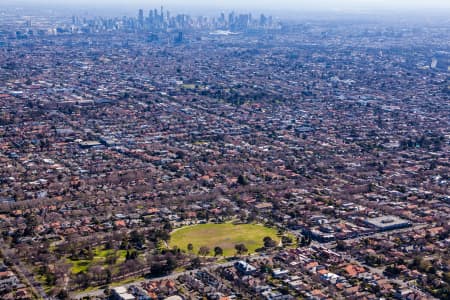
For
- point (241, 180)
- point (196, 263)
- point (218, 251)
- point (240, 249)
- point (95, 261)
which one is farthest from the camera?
point (241, 180)

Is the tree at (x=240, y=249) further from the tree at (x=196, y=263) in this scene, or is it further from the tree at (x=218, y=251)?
the tree at (x=196, y=263)

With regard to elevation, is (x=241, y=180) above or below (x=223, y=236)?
above

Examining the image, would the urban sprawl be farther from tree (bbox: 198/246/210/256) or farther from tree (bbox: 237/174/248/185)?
tree (bbox: 237/174/248/185)

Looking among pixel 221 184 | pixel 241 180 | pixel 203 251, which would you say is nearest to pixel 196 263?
pixel 203 251

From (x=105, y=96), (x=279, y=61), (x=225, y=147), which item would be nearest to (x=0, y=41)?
(x=279, y=61)

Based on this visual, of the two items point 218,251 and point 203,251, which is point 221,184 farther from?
point 203,251

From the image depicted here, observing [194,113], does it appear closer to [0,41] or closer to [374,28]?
[0,41]

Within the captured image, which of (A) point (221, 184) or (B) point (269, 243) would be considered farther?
(A) point (221, 184)

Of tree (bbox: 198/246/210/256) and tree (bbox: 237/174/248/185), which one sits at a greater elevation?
tree (bbox: 237/174/248/185)

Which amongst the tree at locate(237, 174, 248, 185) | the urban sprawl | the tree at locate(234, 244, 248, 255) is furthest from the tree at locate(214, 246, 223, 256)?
the tree at locate(237, 174, 248, 185)
